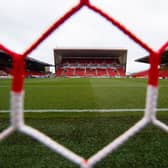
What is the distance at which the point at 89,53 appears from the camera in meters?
34.6

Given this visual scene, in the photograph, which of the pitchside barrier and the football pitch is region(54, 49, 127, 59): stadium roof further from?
the pitchside barrier

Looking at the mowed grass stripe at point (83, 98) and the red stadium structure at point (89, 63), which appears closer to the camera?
the mowed grass stripe at point (83, 98)

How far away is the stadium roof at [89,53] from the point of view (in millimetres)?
33469

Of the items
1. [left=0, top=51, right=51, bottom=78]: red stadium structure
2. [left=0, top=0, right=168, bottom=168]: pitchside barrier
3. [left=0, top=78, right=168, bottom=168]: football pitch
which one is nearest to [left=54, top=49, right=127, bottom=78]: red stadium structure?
[left=0, top=51, right=51, bottom=78]: red stadium structure

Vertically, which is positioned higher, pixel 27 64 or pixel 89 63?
pixel 89 63

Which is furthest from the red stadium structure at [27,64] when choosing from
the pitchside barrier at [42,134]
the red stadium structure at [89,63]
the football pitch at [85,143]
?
the red stadium structure at [89,63]

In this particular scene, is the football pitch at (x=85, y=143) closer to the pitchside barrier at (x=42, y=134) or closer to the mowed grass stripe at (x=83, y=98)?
the pitchside barrier at (x=42, y=134)

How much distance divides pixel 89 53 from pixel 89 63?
4.43ft

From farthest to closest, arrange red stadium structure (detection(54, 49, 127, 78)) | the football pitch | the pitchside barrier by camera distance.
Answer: red stadium structure (detection(54, 49, 127, 78)) → the football pitch → the pitchside barrier

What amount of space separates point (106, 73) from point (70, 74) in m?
4.52

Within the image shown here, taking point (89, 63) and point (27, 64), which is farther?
point (89, 63)

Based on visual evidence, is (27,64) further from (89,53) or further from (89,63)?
(89,53)

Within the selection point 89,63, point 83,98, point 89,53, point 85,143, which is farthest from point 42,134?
point 89,53

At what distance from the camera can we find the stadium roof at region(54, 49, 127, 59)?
110ft
